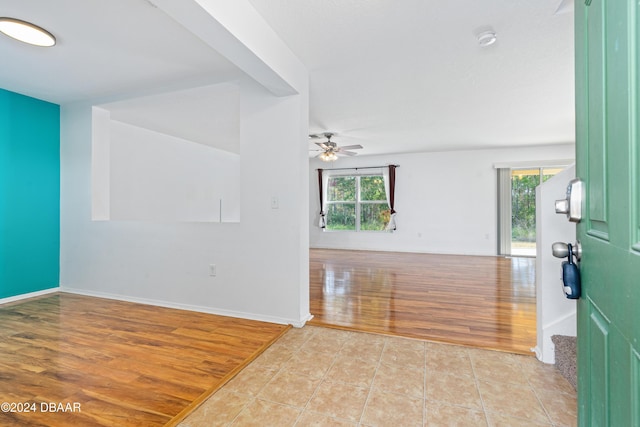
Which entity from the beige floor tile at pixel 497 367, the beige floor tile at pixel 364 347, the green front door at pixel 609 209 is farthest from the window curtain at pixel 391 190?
the green front door at pixel 609 209

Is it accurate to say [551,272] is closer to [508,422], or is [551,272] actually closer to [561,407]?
[561,407]

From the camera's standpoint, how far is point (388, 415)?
145cm

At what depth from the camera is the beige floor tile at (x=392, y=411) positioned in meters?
1.40

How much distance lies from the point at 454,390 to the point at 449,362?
31cm

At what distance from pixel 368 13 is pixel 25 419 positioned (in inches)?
116

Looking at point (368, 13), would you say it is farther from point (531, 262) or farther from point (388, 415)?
point (531, 262)

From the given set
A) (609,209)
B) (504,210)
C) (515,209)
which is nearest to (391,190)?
(504,210)

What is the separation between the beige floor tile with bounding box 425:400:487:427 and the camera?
139 centimetres

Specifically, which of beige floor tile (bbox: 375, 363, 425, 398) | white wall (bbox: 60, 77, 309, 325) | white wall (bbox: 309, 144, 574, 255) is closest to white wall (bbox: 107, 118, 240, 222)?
white wall (bbox: 60, 77, 309, 325)

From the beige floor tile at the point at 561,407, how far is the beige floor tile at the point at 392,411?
2.07 ft

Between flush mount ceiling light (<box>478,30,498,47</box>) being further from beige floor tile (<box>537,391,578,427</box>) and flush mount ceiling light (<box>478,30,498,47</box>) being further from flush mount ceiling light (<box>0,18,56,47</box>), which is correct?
flush mount ceiling light (<box>0,18,56,47</box>)

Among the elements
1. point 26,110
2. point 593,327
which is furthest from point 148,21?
point 593,327

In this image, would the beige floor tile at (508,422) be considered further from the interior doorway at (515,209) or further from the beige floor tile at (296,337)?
the interior doorway at (515,209)

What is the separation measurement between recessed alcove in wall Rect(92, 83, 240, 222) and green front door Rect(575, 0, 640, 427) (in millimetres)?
2786
